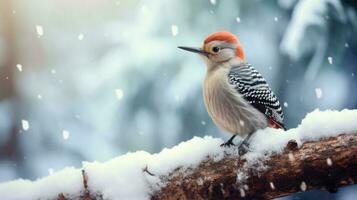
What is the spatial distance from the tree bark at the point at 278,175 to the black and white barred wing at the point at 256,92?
434 mm

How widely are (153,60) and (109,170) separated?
1253 millimetres

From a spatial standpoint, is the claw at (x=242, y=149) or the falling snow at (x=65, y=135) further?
the falling snow at (x=65, y=135)

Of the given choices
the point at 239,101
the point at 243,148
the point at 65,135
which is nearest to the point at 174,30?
the point at 65,135

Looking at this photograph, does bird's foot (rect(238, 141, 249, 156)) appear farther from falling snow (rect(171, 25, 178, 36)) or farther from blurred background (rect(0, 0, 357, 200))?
falling snow (rect(171, 25, 178, 36))

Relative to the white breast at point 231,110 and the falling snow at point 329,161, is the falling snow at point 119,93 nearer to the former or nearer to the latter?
the white breast at point 231,110

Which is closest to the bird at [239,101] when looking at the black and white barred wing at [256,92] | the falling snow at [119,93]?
the black and white barred wing at [256,92]

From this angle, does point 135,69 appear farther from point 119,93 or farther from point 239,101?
point 239,101

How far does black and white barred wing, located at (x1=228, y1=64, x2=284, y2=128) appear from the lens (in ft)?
5.73

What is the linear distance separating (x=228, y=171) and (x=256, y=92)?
1.67 feet


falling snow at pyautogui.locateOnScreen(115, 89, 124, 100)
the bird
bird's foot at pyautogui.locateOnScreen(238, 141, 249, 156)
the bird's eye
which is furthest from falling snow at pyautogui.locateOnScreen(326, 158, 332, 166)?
falling snow at pyautogui.locateOnScreen(115, 89, 124, 100)

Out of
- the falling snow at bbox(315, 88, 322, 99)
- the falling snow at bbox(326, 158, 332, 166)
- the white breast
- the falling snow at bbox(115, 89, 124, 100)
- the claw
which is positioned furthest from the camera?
the falling snow at bbox(115, 89, 124, 100)

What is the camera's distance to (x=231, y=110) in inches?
67.7

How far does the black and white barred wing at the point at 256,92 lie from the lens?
175cm

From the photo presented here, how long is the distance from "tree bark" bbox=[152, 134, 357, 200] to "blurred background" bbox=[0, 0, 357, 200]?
44.0 inches
